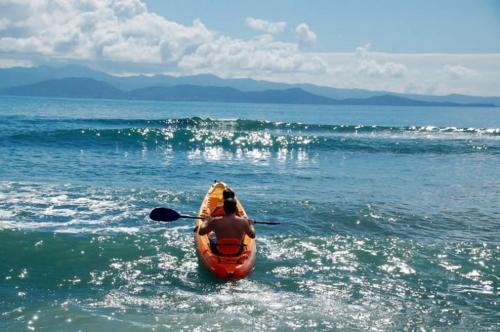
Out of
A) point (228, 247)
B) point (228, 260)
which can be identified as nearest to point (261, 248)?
point (228, 247)

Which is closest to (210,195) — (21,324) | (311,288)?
(311,288)

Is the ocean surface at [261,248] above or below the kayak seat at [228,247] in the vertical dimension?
below

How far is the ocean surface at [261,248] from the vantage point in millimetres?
8203

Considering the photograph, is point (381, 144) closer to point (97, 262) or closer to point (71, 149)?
point (71, 149)

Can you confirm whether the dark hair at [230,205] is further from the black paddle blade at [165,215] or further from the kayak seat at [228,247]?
the black paddle blade at [165,215]

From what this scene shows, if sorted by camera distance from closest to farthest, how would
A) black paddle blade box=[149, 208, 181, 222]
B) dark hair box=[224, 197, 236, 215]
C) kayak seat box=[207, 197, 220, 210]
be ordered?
1. dark hair box=[224, 197, 236, 215]
2. black paddle blade box=[149, 208, 181, 222]
3. kayak seat box=[207, 197, 220, 210]

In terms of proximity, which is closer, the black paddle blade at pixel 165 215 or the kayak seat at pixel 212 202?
the black paddle blade at pixel 165 215

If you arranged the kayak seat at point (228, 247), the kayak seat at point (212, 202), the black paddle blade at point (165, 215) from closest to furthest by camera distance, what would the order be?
the kayak seat at point (228, 247) < the black paddle blade at point (165, 215) < the kayak seat at point (212, 202)

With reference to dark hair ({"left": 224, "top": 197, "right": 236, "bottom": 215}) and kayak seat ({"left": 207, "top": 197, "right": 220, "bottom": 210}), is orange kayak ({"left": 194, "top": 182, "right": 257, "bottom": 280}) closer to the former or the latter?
dark hair ({"left": 224, "top": 197, "right": 236, "bottom": 215})

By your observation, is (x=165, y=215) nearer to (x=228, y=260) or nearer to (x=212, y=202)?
(x=212, y=202)

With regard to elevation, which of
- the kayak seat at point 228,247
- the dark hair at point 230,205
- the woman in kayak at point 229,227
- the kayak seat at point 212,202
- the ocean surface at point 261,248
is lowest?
the ocean surface at point 261,248

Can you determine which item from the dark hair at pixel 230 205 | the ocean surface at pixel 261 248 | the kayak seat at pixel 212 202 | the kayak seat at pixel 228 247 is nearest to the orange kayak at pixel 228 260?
the kayak seat at pixel 228 247

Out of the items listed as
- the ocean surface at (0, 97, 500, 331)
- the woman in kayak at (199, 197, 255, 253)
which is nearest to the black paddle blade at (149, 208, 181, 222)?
the ocean surface at (0, 97, 500, 331)

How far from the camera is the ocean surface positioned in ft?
26.9
